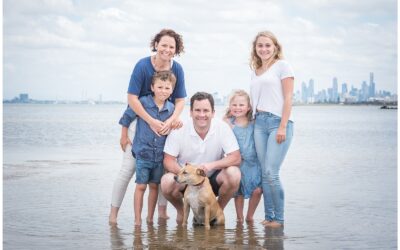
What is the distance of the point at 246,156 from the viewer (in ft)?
19.6

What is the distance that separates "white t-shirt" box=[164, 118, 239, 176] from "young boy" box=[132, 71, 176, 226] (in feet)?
0.42

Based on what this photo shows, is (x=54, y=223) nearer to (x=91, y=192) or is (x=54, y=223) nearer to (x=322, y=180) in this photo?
(x=91, y=192)

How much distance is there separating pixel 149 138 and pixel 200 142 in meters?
0.46

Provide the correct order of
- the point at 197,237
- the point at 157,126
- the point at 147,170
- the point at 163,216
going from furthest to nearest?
the point at 163,216 → the point at 147,170 → the point at 157,126 → the point at 197,237

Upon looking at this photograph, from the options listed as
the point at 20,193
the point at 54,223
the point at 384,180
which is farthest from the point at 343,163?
the point at 54,223

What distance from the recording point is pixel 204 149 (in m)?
5.79

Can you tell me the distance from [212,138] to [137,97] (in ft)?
2.60

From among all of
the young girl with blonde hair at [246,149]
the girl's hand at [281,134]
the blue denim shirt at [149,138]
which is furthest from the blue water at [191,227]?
the girl's hand at [281,134]

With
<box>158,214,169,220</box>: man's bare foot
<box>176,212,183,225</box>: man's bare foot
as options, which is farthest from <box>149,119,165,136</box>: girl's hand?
<box>158,214,169,220</box>: man's bare foot

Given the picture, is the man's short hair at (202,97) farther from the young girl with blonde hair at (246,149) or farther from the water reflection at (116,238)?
the water reflection at (116,238)

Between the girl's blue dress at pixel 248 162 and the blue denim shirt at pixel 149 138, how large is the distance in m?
0.70

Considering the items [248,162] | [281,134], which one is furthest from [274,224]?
[281,134]

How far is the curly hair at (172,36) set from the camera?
5.89 meters

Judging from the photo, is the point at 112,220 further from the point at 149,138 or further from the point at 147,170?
the point at 149,138
